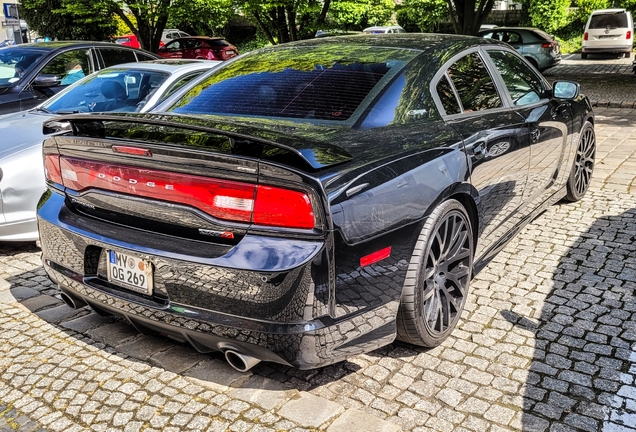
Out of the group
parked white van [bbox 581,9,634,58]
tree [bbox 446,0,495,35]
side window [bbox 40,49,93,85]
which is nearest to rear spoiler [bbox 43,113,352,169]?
side window [bbox 40,49,93,85]

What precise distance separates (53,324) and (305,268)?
2.00 metres

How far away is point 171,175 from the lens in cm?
272

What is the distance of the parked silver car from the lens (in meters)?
4.81

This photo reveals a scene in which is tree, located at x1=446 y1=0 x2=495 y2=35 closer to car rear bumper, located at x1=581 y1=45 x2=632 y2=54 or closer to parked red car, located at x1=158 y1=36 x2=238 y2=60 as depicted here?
car rear bumper, located at x1=581 y1=45 x2=632 y2=54

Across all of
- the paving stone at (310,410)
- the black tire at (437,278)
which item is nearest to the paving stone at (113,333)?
the paving stone at (310,410)

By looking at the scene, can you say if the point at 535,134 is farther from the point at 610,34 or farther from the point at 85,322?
the point at 610,34

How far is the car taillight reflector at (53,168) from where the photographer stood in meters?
3.26

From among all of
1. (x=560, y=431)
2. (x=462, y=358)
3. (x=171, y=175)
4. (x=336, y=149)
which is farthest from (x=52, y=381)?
(x=560, y=431)

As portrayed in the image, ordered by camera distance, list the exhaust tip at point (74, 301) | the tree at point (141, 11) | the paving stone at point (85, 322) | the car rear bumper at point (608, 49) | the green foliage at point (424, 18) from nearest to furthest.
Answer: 1. the exhaust tip at point (74, 301)
2. the paving stone at point (85, 322)
3. the tree at point (141, 11)
4. the car rear bumper at point (608, 49)
5. the green foliage at point (424, 18)

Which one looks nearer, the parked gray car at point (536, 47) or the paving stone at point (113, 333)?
the paving stone at point (113, 333)

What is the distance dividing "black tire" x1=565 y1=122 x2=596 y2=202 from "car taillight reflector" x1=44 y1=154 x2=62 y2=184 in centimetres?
415

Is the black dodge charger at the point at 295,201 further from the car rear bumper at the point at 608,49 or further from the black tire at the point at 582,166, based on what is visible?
the car rear bumper at the point at 608,49

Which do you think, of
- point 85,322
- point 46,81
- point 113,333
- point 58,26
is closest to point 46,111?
point 46,81

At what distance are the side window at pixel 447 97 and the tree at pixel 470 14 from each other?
45.3ft
